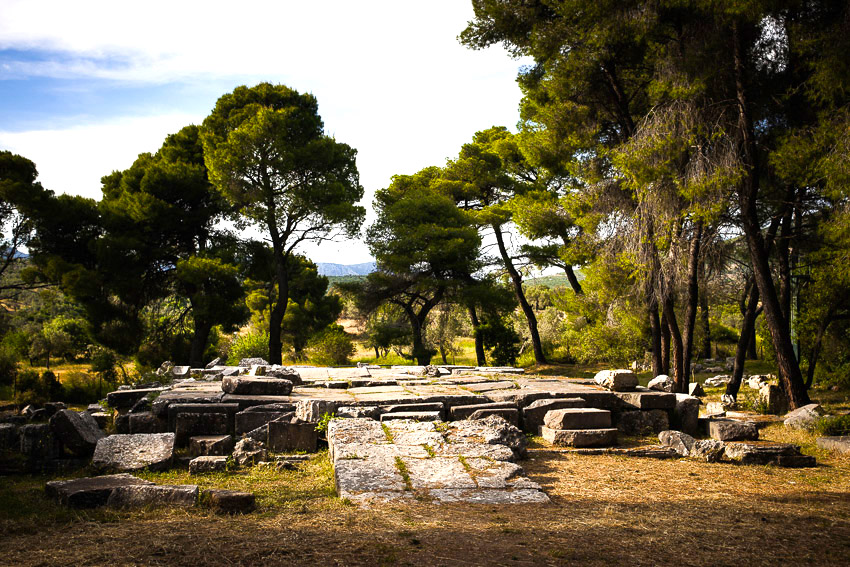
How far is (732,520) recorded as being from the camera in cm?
408

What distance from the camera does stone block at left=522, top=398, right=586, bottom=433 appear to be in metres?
8.10

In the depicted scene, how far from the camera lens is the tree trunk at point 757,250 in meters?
9.45

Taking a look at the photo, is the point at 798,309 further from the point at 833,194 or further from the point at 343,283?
the point at 343,283

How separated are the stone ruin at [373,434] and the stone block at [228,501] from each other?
0.01 meters

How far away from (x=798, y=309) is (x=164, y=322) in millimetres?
19077

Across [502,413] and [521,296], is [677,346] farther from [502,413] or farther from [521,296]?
[521,296]

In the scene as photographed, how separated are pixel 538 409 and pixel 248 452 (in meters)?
4.00

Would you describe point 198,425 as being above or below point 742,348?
below

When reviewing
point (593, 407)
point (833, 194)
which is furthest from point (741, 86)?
point (593, 407)

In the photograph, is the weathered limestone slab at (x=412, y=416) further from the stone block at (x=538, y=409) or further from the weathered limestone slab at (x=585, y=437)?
the weathered limestone slab at (x=585, y=437)

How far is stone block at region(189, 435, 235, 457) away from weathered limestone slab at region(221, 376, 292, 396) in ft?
5.59

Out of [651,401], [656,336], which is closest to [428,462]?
[651,401]

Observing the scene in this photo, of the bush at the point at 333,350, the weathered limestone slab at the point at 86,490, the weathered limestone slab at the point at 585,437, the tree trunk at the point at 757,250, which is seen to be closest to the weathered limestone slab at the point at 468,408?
the weathered limestone slab at the point at 585,437

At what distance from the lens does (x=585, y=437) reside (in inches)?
282
